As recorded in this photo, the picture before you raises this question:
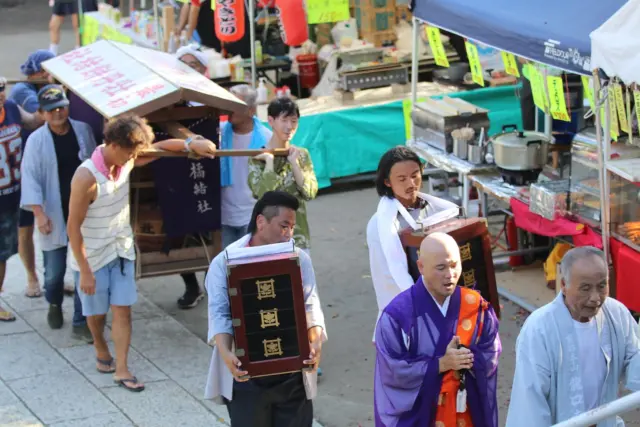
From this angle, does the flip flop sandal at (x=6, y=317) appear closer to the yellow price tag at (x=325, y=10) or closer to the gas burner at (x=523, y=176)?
the gas burner at (x=523, y=176)

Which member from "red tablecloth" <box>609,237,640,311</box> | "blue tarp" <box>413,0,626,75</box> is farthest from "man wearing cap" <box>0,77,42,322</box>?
"red tablecloth" <box>609,237,640,311</box>

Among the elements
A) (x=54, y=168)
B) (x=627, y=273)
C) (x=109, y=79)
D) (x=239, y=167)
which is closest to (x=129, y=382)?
(x=54, y=168)

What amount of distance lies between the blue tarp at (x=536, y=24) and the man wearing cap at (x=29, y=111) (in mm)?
3241

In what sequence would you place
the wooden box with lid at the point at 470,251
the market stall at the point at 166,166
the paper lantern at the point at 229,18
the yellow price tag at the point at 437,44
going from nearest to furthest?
the wooden box with lid at the point at 470,251
the market stall at the point at 166,166
the yellow price tag at the point at 437,44
the paper lantern at the point at 229,18

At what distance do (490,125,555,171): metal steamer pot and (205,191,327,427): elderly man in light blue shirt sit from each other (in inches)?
143

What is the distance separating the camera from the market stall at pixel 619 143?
650 centimetres

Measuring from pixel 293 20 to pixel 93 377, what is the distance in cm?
550

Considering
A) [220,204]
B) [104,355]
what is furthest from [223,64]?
[104,355]

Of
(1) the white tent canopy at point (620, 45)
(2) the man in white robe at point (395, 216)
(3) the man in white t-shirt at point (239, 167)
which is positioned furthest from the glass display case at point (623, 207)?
(3) the man in white t-shirt at point (239, 167)

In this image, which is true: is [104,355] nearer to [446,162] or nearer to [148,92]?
[148,92]

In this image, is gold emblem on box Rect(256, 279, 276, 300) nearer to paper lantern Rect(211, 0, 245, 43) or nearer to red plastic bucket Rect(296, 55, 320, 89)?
paper lantern Rect(211, 0, 245, 43)

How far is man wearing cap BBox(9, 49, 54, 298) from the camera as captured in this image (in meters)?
8.19

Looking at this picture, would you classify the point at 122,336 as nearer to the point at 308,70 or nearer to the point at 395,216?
the point at 395,216

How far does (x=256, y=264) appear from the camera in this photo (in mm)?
4734
